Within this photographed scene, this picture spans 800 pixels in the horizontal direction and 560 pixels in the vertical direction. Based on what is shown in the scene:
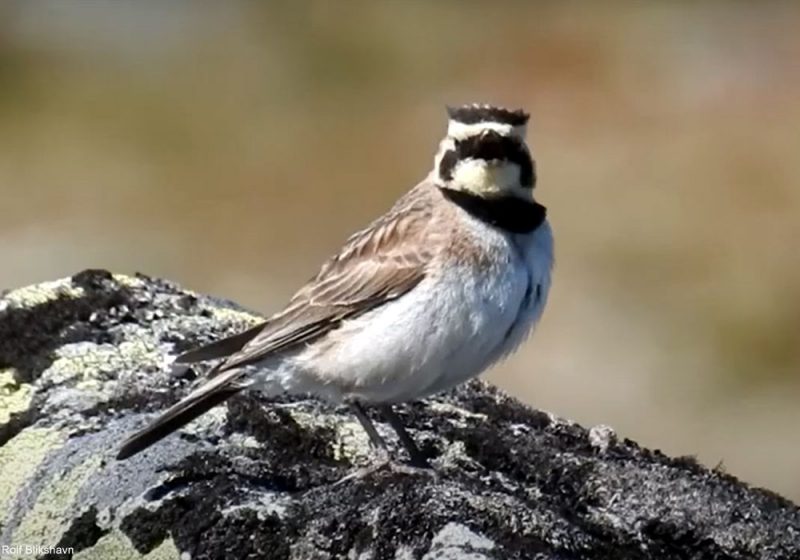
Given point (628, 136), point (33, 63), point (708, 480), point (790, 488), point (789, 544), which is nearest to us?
point (789, 544)

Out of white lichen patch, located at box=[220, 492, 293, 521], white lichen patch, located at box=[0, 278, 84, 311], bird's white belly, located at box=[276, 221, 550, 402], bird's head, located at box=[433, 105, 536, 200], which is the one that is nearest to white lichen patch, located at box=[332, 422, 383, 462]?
bird's white belly, located at box=[276, 221, 550, 402]

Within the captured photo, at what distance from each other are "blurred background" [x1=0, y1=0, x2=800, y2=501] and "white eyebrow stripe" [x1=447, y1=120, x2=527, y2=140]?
7.29m

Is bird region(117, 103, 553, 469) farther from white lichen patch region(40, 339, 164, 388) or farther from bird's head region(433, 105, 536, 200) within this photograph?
white lichen patch region(40, 339, 164, 388)

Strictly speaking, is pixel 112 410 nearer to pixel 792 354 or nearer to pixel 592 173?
pixel 792 354

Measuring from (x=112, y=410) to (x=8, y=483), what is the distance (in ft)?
1.90

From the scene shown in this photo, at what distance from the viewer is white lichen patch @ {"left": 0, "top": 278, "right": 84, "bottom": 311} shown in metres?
7.00

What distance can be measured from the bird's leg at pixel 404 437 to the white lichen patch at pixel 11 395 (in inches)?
50.5

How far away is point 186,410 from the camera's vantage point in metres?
5.93

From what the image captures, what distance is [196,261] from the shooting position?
19156mm

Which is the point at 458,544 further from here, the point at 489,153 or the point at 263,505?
the point at 489,153

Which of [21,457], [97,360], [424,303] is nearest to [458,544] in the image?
[424,303]

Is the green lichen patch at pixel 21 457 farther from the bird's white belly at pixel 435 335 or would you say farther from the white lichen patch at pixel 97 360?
the bird's white belly at pixel 435 335

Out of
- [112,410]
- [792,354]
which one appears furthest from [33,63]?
[112,410]

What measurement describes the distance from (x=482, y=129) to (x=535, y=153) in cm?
1707
